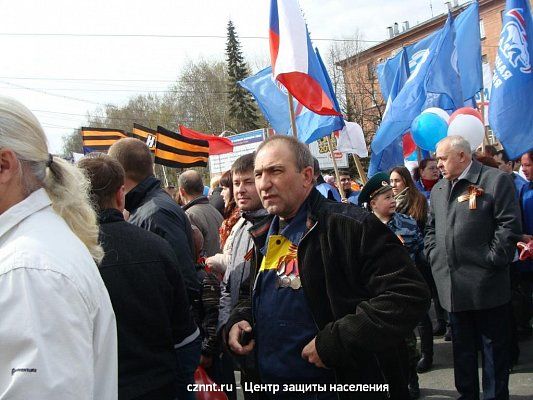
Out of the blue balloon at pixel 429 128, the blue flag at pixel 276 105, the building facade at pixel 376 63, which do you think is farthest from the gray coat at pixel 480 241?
the building facade at pixel 376 63

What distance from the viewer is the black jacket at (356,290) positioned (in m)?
2.16

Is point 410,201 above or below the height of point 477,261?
above

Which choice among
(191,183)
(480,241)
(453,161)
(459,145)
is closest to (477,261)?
(480,241)

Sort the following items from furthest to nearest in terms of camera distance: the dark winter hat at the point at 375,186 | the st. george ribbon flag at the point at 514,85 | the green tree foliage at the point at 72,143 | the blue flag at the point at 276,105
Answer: the green tree foliage at the point at 72,143 → the blue flag at the point at 276,105 → the st. george ribbon flag at the point at 514,85 → the dark winter hat at the point at 375,186

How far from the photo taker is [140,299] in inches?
86.0

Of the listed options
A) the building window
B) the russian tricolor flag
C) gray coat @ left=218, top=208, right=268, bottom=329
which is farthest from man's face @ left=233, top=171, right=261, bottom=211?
the building window

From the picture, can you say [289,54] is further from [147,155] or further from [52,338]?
[52,338]

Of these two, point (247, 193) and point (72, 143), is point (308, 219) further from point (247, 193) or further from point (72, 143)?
point (72, 143)

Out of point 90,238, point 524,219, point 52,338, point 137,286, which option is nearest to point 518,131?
point 524,219

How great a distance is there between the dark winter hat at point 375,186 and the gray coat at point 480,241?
72 centimetres

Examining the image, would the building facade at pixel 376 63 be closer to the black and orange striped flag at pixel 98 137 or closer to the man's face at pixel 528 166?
the black and orange striped flag at pixel 98 137

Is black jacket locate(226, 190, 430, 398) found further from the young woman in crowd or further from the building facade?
the building facade

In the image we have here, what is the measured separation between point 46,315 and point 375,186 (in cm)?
391

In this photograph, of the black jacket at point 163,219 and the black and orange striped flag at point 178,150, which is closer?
the black jacket at point 163,219
